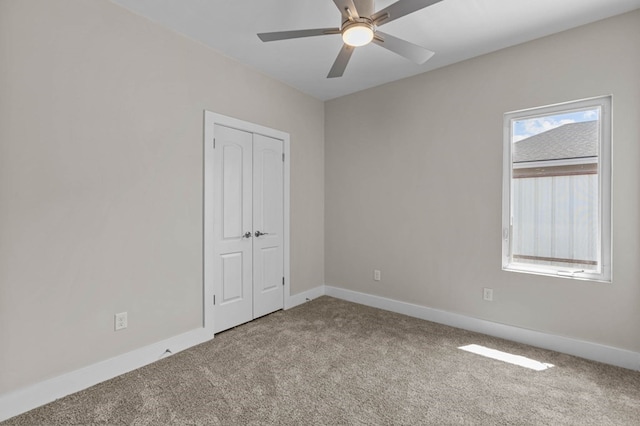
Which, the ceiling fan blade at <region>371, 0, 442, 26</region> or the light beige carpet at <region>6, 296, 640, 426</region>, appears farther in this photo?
the light beige carpet at <region>6, 296, 640, 426</region>

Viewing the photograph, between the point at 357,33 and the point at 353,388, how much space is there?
2344 mm

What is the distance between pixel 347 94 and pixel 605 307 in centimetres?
345

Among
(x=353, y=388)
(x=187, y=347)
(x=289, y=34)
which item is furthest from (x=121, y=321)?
(x=289, y=34)

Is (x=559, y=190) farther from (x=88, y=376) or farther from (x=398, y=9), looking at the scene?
(x=88, y=376)

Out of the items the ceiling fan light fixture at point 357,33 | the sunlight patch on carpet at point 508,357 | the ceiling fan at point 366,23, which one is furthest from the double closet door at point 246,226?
the sunlight patch on carpet at point 508,357

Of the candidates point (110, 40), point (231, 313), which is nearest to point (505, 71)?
point (110, 40)

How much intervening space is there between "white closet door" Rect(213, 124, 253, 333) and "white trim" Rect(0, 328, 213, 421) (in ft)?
1.44

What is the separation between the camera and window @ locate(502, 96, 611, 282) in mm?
2535

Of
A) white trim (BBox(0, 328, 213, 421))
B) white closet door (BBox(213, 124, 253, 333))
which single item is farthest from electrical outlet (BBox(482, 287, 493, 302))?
white trim (BBox(0, 328, 213, 421))

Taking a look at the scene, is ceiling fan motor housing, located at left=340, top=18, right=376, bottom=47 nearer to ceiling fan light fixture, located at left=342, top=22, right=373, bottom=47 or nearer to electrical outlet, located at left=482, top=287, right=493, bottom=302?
ceiling fan light fixture, located at left=342, top=22, right=373, bottom=47

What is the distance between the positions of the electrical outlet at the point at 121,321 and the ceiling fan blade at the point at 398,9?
273cm

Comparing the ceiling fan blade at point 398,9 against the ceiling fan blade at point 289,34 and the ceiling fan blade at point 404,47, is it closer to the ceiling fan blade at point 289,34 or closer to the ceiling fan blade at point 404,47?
the ceiling fan blade at point 404,47

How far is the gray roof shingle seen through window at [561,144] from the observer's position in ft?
8.55

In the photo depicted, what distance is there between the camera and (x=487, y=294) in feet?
9.97
